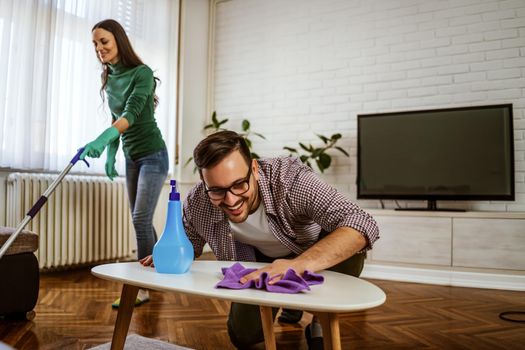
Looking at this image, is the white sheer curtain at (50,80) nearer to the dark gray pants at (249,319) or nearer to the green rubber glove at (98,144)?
the green rubber glove at (98,144)

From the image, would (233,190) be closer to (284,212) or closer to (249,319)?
(284,212)

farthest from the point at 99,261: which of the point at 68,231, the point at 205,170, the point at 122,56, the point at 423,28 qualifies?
the point at 423,28

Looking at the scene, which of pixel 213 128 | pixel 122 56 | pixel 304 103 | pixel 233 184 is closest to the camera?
pixel 233 184

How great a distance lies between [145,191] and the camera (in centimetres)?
226

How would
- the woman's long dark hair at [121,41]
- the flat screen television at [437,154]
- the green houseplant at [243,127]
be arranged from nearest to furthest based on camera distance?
the woman's long dark hair at [121,41] → the flat screen television at [437,154] → the green houseplant at [243,127]

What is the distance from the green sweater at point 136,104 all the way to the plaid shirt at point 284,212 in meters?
0.99

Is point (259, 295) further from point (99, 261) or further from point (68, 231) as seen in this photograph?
point (99, 261)

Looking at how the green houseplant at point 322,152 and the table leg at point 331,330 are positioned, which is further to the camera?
the green houseplant at point 322,152

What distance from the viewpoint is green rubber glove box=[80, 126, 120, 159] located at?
195cm

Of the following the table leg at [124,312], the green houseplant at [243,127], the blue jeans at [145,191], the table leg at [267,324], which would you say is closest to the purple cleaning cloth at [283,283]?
the table leg at [267,324]

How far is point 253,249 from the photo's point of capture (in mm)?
1529

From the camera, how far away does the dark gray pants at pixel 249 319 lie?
4.84 feet

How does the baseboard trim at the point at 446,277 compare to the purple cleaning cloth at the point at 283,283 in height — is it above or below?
below

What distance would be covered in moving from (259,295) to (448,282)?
2.55 m
